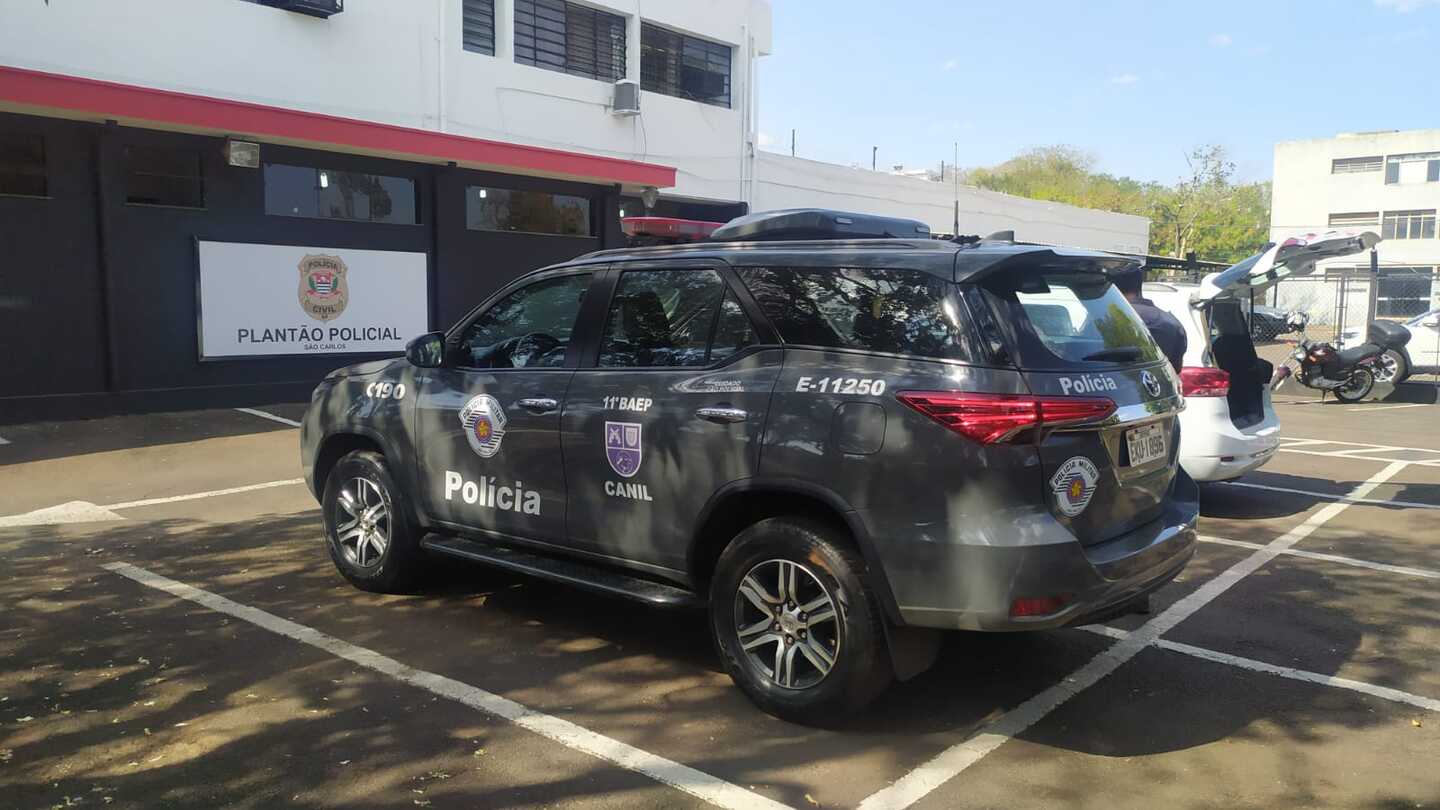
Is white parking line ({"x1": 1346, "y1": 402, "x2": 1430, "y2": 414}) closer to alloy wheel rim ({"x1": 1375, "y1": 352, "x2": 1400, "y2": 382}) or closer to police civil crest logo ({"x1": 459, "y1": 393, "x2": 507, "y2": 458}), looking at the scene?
alloy wheel rim ({"x1": 1375, "y1": 352, "x2": 1400, "y2": 382})

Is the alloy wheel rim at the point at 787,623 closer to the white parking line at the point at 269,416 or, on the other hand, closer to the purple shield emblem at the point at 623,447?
the purple shield emblem at the point at 623,447

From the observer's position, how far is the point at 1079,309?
4.24 metres

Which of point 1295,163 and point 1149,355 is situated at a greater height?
point 1295,163

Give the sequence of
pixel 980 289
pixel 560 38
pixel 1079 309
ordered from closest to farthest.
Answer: pixel 980 289 → pixel 1079 309 → pixel 560 38

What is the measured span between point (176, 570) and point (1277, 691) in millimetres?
5739

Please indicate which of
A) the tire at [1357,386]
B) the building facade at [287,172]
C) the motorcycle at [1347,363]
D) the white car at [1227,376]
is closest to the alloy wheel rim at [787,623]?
the white car at [1227,376]

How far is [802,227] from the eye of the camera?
4773 millimetres

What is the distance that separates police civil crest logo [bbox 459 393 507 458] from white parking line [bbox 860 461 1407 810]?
8.03 feet

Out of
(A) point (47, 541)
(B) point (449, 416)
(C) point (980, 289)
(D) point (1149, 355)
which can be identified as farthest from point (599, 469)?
(A) point (47, 541)

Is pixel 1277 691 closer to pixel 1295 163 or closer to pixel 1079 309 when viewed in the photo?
pixel 1079 309

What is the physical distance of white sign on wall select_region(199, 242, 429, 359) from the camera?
12.6m

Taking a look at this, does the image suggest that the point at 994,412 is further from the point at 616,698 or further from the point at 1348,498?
the point at 1348,498

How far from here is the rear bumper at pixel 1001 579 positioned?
3576 millimetres

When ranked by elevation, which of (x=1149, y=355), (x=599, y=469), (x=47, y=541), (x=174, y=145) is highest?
(x=174, y=145)
